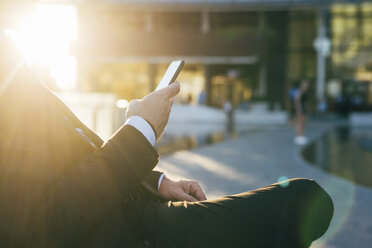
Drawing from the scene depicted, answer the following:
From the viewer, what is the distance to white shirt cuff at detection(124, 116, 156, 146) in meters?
1.29

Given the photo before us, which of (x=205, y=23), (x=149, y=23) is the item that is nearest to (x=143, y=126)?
(x=205, y=23)

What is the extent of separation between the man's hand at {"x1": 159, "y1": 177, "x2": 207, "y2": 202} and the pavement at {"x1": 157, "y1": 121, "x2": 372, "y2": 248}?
209 cm

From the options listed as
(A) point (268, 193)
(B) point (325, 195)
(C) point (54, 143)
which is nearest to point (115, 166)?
(C) point (54, 143)

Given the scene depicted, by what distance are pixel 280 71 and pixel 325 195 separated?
103 ft

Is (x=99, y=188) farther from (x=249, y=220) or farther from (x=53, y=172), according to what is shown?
(x=249, y=220)

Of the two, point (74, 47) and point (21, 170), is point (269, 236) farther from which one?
point (74, 47)

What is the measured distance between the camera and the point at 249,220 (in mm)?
1342

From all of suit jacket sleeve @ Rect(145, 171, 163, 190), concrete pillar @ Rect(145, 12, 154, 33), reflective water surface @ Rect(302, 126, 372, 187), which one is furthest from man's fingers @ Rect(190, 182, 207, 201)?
concrete pillar @ Rect(145, 12, 154, 33)

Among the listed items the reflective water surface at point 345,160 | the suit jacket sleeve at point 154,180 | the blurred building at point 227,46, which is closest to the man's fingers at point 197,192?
the suit jacket sleeve at point 154,180

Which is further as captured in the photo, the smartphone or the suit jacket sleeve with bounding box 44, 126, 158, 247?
the smartphone

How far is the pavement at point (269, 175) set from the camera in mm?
3692

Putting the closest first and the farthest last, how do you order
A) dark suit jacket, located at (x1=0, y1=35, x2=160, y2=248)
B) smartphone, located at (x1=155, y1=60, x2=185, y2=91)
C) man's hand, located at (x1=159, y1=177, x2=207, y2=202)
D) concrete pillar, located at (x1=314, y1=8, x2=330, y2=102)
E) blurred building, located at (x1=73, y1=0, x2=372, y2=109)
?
dark suit jacket, located at (x1=0, y1=35, x2=160, y2=248)
smartphone, located at (x1=155, y1=60, x2=185, y2=91)
man's hand, located at (x1=159, y1=177, x2=207, y2=202)
blurred building, located at (x1=73, y1=0, x2=372, y2=109)
concrete pillar, located at (x1=314, y1=8, x2=330, y2=102)

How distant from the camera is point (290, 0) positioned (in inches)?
1132

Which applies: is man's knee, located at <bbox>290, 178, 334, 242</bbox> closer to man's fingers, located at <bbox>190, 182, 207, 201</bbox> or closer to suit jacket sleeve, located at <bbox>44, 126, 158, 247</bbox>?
man's fingers, located at <bbox>190, 182, 207, 201</bbox>
